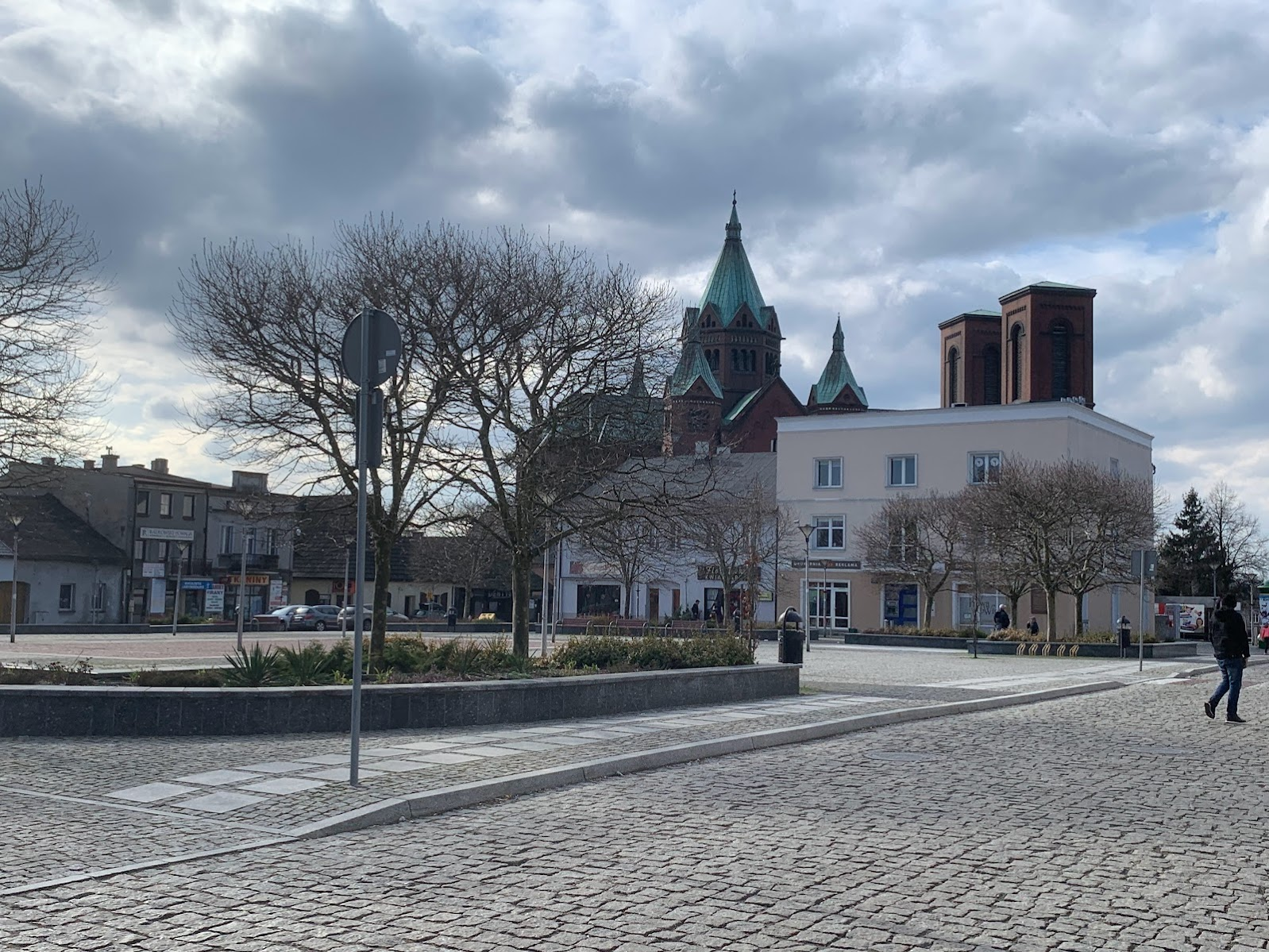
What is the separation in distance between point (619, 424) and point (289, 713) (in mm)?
10109

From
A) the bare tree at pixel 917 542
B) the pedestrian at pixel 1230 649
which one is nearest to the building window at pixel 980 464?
the bare tree at pixel 917 542

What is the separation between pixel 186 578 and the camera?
7200 centimetres

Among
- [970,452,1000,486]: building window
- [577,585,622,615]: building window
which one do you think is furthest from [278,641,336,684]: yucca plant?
[577,585,622,615]: building window

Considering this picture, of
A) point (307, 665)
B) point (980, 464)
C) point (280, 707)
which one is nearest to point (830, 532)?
point (980, 464)

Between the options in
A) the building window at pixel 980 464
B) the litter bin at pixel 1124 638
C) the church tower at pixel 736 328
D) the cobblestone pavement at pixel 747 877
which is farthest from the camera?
the church tower at pixel 736 328

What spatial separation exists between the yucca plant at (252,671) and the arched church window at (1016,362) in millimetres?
77351

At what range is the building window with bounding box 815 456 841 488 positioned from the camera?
6650cm

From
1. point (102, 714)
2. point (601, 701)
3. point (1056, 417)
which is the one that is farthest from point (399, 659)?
point (1056, 417)

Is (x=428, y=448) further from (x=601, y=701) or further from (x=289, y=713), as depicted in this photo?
(x=289, y=713)

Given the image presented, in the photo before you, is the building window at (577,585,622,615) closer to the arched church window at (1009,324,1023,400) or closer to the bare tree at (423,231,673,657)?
the arched church window at (1009,324,1023,400)

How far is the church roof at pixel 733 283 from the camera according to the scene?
11975cm

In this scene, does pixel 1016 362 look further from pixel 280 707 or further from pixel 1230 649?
pixel 280 707

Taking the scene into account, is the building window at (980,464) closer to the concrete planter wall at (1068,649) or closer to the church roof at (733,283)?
the concrete planter wall at (1068,649)

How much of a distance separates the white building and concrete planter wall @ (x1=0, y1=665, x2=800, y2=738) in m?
47.2
